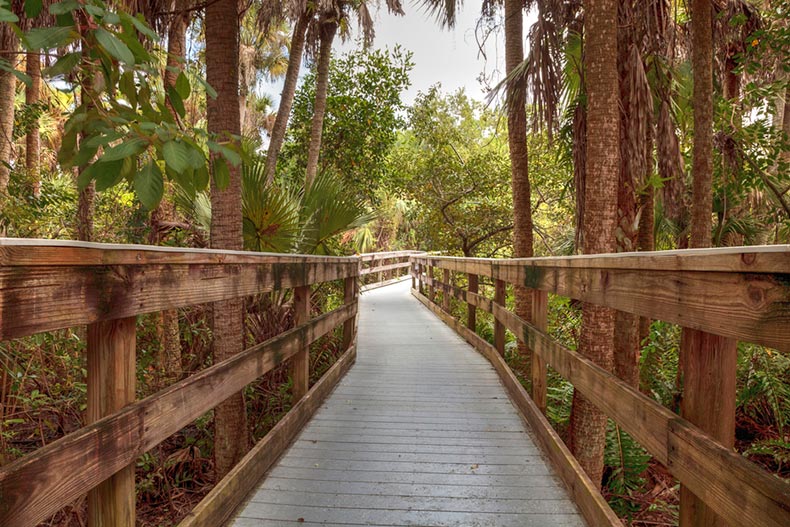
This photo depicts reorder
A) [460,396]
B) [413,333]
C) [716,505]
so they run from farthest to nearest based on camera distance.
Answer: [413,333], [460,396], [716,505]

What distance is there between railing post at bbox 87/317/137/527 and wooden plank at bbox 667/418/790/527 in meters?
1.77

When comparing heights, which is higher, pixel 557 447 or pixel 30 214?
pixel 30 214

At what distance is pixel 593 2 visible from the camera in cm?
400

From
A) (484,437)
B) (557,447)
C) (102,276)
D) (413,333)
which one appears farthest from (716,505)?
(413,333)

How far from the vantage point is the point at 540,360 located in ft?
12.5

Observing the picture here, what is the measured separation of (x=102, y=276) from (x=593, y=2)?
12.9 ft

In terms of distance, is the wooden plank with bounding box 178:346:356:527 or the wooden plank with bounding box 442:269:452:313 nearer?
the wooden plank with bounding box 178:346:356:527

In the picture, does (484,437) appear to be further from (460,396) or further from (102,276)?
(102,276)

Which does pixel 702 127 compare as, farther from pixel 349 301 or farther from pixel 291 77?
pixel 291 77

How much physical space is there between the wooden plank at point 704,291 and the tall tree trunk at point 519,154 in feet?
12.5

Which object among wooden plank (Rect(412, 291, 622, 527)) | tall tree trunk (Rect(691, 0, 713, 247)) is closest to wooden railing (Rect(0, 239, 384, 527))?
wooden plank (Rect(412, 291, 622, 527))

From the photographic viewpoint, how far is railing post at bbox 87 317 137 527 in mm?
1636

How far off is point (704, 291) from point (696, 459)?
1.66 ft

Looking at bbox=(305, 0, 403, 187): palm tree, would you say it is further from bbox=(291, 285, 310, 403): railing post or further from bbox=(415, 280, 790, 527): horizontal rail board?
bbox=(415, 280, 790, 527): horizontal rail board
